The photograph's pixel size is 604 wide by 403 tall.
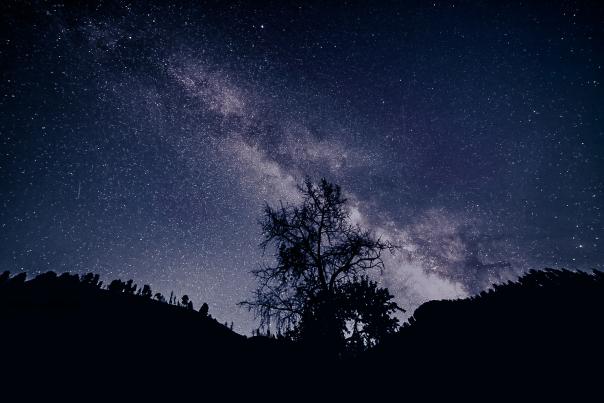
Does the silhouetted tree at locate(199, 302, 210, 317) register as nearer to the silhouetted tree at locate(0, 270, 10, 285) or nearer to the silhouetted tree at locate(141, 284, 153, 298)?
the silhouetted tree at locate(141, 284, 153, 298)

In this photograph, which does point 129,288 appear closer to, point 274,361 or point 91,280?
point 91,280

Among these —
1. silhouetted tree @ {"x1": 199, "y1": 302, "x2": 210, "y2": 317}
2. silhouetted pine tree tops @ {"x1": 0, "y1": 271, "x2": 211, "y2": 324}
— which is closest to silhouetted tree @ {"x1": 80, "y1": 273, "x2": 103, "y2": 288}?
silhouetted pine tree tops @ {"x1": 0, "y1": 271, "x2": 211, "y2": 324}

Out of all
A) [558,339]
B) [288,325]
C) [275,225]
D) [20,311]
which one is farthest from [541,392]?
[275,225]

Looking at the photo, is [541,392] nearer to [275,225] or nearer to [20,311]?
[20,311]

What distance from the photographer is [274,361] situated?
31.2 ft

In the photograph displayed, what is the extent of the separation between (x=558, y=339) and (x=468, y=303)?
2646 mm

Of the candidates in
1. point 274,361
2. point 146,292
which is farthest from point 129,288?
point 274,361

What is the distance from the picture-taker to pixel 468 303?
24.8 feet

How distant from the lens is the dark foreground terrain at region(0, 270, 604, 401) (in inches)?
194

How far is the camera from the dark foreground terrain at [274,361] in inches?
194

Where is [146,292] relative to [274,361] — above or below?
above

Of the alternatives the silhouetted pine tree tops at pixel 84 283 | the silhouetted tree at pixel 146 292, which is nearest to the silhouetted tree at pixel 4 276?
the silhouetted pine tree tops at pixel 84 283

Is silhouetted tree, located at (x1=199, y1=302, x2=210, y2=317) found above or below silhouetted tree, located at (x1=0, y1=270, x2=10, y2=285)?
above

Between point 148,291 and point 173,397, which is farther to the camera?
point 148,291
